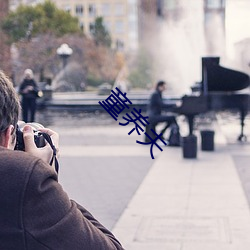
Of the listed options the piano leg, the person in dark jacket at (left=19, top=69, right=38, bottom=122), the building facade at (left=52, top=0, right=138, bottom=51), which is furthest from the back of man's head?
the building facade at (left=52, top=0, right=138, bottom=51)

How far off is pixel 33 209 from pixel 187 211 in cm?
575

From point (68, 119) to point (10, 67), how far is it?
684 inches

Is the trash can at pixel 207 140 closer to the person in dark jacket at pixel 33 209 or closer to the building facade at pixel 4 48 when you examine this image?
the person in dark jacket at pixel 33 209

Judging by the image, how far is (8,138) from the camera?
72.4 inches

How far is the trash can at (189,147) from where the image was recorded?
1177 cm

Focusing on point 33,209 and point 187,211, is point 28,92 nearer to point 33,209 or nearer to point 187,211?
point 187,211

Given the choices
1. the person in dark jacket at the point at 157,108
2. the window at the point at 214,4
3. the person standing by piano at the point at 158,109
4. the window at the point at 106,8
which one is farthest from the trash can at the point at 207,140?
the window at the point at 106,8

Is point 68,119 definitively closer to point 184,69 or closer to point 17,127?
point 184,69

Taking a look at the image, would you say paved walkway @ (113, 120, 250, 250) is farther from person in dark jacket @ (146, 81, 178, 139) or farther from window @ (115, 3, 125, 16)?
window @ (115, 3, 125, 16)

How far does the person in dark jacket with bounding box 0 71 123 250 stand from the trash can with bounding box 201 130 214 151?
11.4 meters

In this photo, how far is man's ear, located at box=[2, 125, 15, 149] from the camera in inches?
71.8

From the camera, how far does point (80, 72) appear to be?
150ft

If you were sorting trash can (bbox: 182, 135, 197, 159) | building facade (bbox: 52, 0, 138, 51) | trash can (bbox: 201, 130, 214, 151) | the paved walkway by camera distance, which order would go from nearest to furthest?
the paved walkway, trash can (bbox: 182, 135, 197, 159), trash can (bbox: 201, 130, 214, 151), building facade (bbox: 52, 0, 138, 51)

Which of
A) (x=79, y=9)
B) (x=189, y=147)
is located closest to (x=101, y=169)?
(x=189, y=147)
